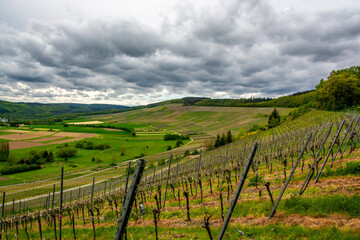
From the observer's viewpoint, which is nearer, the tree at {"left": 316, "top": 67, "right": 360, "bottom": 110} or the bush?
the tree at {"left": 316, "top": 67, "right": 360, "bottom": 110}

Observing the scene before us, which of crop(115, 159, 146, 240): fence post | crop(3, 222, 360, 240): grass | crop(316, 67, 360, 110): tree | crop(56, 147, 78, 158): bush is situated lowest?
crop(56, 147, 78, 158): bush

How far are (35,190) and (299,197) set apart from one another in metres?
52.1

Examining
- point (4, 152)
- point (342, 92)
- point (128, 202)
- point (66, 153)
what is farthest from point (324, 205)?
point (4, 152)

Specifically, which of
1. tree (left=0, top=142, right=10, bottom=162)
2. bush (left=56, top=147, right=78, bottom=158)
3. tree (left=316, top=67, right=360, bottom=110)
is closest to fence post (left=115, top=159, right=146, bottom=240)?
tree (left=316, top=67, right=360, bottom=110)

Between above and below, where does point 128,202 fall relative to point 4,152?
above

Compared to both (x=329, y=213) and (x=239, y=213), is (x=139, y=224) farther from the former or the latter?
(x=329, y=213)

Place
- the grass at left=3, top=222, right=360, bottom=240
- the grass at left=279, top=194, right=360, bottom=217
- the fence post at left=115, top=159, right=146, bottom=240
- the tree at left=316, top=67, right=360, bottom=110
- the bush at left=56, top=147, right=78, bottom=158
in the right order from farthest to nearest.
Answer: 1. the bush at left=56, top=147, right=78, bottom=158
2. the tree at left=316, top=67, right=360, bottom=110
3. the grass at left=279, top=194, right=360, bottom=217
4. the grass at left=3, top=222, right=360, bottom=240
5. the fence post at left=115, top=159, right=146, bottom=240

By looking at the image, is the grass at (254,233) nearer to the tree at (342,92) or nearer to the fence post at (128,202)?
the fence post at (128,202)

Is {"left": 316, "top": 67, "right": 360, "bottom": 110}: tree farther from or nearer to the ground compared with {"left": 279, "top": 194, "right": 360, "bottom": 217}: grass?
farther from the ground

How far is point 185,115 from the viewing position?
17025cm

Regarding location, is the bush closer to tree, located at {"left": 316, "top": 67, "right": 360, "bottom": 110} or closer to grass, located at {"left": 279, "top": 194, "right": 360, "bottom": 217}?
grass, located at {"left": 279, "top": 194, "right": 360, "bottom": 217}

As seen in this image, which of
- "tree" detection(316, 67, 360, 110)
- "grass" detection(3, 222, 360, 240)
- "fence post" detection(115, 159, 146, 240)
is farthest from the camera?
"tree" detection(316, 67, 360, 110)

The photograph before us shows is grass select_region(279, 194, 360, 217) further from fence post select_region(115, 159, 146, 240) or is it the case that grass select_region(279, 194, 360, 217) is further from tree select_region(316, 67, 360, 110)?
tree select_region(316, 67, 360, 110)

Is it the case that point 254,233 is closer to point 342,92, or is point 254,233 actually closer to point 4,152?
point 342,92
